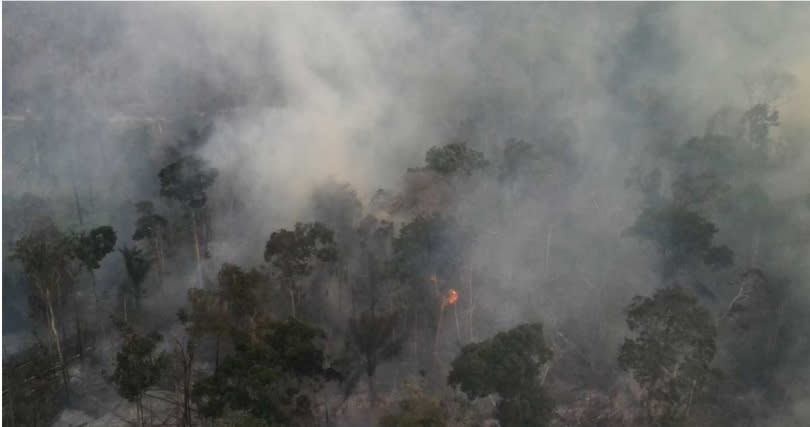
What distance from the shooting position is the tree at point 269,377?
56.0ft

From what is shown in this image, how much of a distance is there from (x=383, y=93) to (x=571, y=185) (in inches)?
586

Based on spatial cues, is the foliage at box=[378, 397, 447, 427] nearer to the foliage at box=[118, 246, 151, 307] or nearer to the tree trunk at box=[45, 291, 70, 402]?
the tree trunk at box=[45, 291, 70, 402]

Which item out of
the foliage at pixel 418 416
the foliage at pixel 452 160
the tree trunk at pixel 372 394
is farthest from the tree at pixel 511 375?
the foliage at pixel 452 160

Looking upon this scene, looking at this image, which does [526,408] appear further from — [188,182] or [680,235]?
[188,182]

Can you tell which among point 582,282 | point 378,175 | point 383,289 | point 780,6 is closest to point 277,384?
point 383,289

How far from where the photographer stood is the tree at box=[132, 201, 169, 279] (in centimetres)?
3009

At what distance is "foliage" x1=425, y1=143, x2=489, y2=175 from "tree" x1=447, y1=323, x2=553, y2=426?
1102 centimetres

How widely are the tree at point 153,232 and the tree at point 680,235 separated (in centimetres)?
1992

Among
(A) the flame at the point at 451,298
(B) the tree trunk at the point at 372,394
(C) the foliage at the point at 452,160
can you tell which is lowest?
(B) the tree trunk at the point at 372,394

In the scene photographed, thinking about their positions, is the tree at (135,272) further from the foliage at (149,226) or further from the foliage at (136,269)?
the foliage at (149,226)

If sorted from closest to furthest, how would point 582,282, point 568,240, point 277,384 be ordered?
point 277,384 → point 582,282 → point 568,240

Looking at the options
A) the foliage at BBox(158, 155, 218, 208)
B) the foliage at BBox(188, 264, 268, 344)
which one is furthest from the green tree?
the foliage at BBox(188, 264, 268, 344)

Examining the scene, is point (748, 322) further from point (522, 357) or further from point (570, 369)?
point (522, 357)

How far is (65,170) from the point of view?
137 ft
